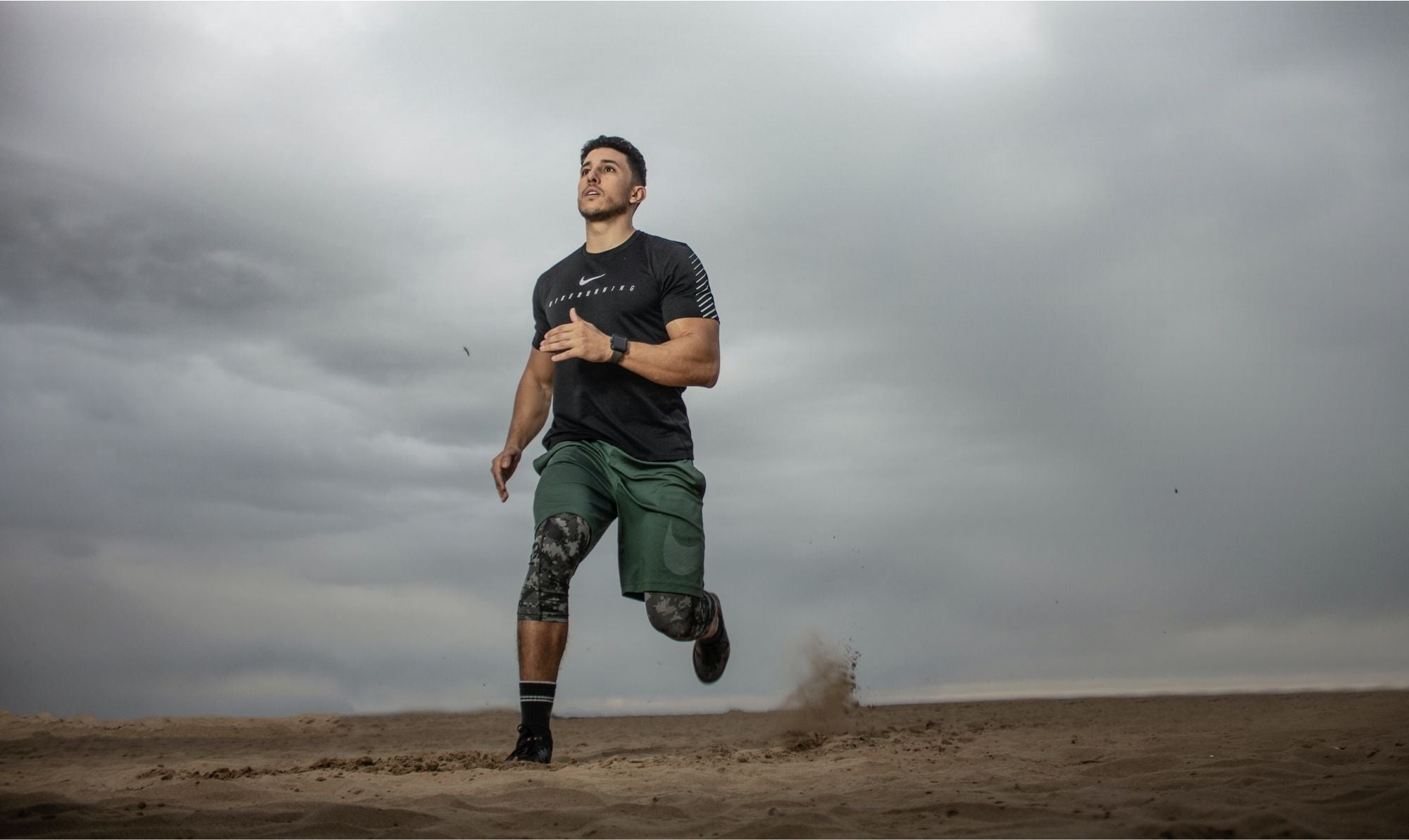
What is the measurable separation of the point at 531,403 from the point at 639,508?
0.98 metres

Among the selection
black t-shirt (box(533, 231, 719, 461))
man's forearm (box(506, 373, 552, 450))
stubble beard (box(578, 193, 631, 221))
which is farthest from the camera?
man's forearm (box(506, 373, 552, 450))

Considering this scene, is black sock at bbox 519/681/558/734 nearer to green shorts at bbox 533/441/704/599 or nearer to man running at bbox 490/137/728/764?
man running at bbox 490/137/728/764

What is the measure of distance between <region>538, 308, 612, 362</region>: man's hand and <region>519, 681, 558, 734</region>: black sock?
4.54 ft

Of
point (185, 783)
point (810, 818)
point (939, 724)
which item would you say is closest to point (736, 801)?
point (810, 818)

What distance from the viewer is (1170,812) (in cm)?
301

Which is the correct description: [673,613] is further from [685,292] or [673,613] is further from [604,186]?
[604,186]

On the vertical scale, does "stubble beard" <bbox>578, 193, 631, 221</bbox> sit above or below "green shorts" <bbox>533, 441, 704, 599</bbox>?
above

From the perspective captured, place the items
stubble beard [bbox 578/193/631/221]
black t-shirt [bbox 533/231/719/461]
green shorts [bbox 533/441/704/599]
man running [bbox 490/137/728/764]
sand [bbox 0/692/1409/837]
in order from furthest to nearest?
stubble beard [bbox 578/193/631/221] → black t-shirt [bbox 533/231/719/461] → green shorts [bbox 533/441/704/599] → man running [bbox 490/137/728/764] → sand [bbox 0/692/1409/837]

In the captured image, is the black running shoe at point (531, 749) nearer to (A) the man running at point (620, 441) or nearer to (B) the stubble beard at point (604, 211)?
(A) the man running at point (620, 441)

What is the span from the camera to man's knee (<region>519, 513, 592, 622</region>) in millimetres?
4414

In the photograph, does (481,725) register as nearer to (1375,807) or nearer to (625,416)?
(625,416)

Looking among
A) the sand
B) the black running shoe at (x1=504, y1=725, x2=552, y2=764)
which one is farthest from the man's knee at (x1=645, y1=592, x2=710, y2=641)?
the black running shoe at (x1=504, y1=725, x2=552, y2=764)

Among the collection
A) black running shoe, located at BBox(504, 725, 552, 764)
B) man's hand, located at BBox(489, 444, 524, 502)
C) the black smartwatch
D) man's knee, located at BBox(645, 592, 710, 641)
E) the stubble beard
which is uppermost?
the stubble beard

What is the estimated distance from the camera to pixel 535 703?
4449mm
